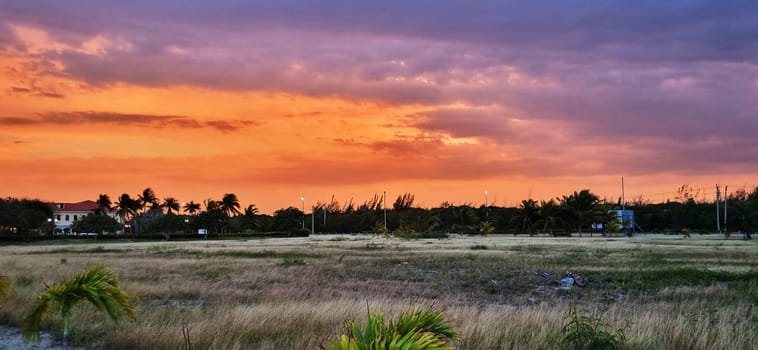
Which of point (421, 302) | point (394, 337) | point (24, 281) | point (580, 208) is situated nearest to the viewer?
point (394, 337)

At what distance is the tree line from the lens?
104562 mm

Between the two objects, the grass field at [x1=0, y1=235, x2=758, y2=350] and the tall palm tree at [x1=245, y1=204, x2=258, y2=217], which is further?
the tall palm tree at [x1=245, y1=204, x2=258, y2=217]

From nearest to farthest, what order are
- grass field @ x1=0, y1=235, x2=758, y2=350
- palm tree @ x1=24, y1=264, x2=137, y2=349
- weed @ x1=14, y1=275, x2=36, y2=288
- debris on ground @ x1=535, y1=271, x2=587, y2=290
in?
palm tree @ x1=24, y1=264, x2=137, y2=349, grass field @ x1=0, y1=235, x2=758, y2=350, weed @ x1=14, y1=275, x2=36, y2=288, debris on ground @ x1=535, y1=271, x2=587, y2=290

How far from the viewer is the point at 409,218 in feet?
485

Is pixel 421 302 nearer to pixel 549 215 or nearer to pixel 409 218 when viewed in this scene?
pixel 549 215

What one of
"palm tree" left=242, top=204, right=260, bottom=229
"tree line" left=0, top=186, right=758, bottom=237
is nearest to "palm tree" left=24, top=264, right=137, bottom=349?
"tree line" left=0, top=186, right=758, bottom=237

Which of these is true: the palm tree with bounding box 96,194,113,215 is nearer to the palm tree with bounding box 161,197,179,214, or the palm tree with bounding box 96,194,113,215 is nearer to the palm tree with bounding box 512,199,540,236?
the palm tree with bounding box 161,197,179,214

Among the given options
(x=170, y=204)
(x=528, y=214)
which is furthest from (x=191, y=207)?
(x=528, y=214)

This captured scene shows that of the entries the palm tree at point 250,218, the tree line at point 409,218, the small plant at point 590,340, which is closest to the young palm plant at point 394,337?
the small plant at point 590,340

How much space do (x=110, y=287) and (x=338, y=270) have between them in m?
18.7

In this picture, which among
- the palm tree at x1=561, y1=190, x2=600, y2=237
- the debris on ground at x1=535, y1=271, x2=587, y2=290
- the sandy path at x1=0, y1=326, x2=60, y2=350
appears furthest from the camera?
the palm tree at x1=561, y1=190, x2=600, y2=237

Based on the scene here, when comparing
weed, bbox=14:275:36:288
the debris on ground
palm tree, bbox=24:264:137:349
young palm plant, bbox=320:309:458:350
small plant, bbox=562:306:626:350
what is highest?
young palm plant, bbox=320:309:458:350

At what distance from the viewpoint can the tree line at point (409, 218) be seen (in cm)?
10456

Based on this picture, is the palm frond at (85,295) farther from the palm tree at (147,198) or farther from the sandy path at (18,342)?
the palm tree at (147,198)
